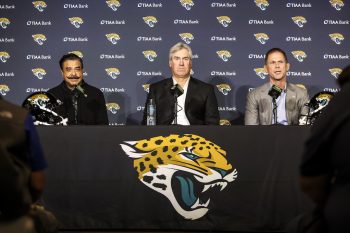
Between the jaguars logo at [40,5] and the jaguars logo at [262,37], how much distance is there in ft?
8.65

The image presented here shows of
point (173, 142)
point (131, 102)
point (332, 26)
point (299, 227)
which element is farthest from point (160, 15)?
point (299, 227)

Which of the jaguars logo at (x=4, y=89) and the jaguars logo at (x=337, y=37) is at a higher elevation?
the jaguars logo at (x=337, y=37)

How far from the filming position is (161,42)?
7.20 m

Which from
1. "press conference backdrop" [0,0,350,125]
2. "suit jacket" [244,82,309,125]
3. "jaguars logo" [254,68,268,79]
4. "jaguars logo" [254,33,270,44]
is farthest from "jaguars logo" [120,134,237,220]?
"jaguars logo" [254,33,270,44]

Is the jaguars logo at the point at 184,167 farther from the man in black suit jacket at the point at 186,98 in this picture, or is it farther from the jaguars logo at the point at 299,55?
the jaguars logo at the point at 299,55

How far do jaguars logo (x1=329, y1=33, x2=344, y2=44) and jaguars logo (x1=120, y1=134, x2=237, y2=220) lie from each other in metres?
3.40

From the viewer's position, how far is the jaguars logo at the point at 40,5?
7324 millimetres

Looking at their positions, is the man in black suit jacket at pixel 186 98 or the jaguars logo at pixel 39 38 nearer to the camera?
the man in black suit jacket at pixel 186 98

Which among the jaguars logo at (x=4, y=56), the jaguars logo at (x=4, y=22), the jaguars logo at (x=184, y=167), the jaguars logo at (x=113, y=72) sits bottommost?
the jaguars logo at (x=184, y=167)

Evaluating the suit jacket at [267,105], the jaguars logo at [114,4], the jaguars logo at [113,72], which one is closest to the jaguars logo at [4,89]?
the jaguars logo at [113,72]

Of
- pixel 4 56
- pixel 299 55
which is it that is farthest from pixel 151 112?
pixel 4 56

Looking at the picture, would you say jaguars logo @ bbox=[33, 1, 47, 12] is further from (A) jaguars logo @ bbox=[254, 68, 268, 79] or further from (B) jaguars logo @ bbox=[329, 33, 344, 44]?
(B) jaguars logo @ bbox=[329, 33, 344, 44]

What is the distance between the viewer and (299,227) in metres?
2.44

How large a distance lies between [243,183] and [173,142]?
0.60 m
